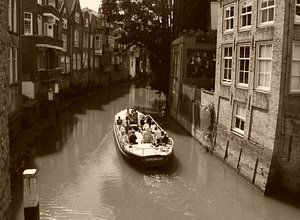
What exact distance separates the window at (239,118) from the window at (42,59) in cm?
2085

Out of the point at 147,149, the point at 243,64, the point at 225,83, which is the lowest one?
the point at 147,149

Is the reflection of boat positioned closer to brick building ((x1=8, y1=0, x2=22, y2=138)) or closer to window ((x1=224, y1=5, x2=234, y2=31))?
brick building ((x1=8, y1=0, x2=22, y2=138))

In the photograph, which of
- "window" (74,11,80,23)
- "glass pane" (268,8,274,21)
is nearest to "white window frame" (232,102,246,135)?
"glass pane" (268,8,274,21)

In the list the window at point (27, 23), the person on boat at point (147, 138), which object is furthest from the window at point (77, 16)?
the person on boat at point (147, 138)

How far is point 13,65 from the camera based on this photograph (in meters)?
22.8

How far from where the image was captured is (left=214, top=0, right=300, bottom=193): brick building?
14.7m

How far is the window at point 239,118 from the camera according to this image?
60.7 ft

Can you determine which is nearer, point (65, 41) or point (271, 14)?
point (271, 14)

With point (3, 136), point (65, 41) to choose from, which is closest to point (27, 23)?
point (65, 41)

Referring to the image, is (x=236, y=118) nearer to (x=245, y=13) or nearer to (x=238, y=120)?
(x=238, y=120)

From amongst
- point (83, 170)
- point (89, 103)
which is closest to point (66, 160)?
point (83, 170)

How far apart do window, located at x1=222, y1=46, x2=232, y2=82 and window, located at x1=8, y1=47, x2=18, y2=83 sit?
1200 cm

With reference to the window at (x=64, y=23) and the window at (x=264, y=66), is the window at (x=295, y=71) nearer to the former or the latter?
the window at (x=264, y=66)

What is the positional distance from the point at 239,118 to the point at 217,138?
9.08ft
